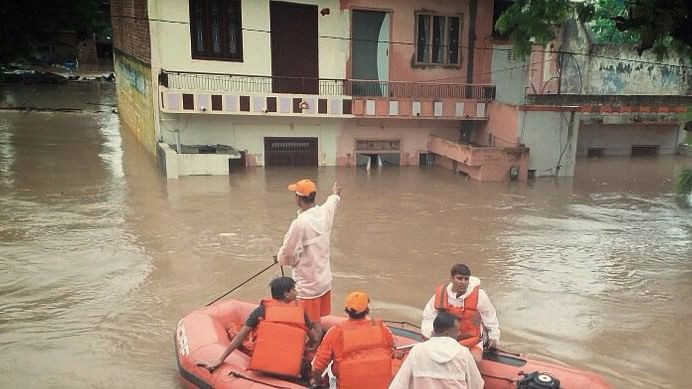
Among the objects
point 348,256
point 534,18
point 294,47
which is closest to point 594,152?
point 294,47

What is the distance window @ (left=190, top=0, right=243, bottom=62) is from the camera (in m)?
13.8

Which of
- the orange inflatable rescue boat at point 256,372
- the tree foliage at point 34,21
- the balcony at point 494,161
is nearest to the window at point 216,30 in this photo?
the balcony at point 494,161

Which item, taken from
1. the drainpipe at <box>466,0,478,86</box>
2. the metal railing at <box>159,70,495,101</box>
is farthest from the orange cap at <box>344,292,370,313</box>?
the drainpipe at <box>466,0,478,86</box>

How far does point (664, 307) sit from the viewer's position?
23.8ft

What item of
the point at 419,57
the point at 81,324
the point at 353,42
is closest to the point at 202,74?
the point at 353,42

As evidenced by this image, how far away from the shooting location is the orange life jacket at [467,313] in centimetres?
453

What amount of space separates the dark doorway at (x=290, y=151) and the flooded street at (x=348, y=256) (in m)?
0.69

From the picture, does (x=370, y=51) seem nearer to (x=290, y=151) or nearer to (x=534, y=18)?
(x=290, y=151)

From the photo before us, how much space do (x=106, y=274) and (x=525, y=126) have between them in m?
10.3

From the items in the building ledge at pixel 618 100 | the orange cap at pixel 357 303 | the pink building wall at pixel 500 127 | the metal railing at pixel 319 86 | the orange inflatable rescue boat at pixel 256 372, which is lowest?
the orange inflatable rescue boat at pixel 256 372

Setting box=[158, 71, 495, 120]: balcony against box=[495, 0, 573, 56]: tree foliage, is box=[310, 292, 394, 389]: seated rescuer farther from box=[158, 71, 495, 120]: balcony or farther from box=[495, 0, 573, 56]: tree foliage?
box=[158, 71, 495, 120]: balcony

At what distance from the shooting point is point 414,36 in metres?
15.3

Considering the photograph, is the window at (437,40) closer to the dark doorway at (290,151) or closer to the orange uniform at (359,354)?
the dark doorway at (290,151)

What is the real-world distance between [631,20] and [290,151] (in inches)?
363
